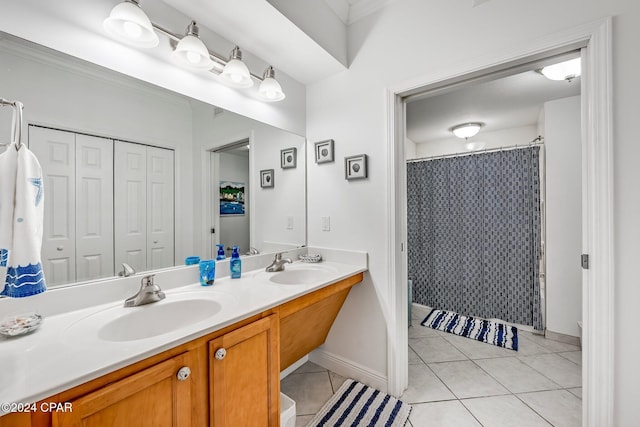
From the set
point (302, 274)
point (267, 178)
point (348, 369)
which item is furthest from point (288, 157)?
point (348, 369)

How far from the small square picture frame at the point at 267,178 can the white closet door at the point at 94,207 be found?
3.09ft

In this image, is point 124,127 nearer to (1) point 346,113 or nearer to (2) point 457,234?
(1) point 346,113

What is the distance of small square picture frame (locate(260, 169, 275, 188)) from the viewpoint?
6.65 ft

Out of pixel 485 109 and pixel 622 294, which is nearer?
pixel 622 294

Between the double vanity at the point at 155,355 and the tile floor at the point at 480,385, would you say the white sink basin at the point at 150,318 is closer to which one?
the double vanity at the point at 155,355

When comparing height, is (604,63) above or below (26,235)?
above

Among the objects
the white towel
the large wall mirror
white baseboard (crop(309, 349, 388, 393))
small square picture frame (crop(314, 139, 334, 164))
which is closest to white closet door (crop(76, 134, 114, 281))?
the large wall mirror

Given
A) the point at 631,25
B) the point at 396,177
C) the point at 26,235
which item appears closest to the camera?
the point at 26,235

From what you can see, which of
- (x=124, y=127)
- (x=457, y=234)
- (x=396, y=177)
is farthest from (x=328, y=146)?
(x=457, y=234)

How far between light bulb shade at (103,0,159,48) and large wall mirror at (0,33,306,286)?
16cm

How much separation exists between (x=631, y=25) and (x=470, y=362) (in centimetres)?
215

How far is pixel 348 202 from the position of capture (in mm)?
1953

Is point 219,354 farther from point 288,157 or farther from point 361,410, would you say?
point 288,157

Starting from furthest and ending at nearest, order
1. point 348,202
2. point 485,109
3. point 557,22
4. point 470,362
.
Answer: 1. point 485,109
2. point 470,362
3. point 348,202
4. point 557,22
